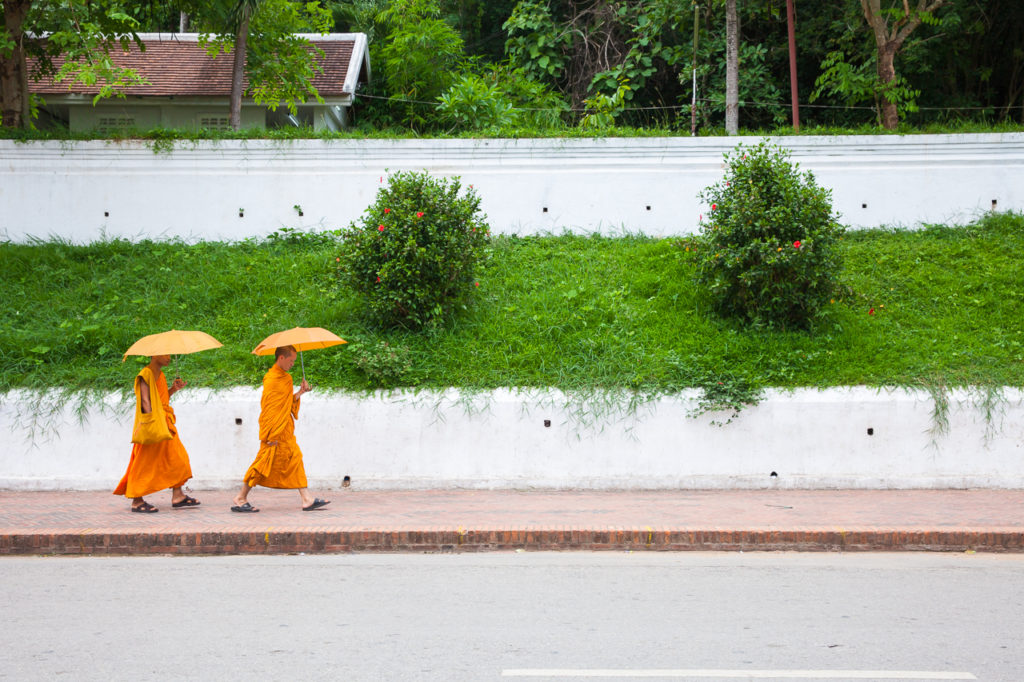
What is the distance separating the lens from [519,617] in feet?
16.2

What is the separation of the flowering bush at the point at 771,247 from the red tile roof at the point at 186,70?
1162 centimetres

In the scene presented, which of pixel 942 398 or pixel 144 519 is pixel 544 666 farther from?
pixel 942 398

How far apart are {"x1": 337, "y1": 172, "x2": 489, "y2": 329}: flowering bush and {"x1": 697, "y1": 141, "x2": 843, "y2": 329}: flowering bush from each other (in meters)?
2.90

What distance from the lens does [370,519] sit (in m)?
7.19

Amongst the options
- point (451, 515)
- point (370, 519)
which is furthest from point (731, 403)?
point (370, 519)

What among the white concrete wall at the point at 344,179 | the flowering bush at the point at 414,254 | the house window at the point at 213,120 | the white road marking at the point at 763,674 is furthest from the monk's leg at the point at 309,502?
the house window at the point at 213,120

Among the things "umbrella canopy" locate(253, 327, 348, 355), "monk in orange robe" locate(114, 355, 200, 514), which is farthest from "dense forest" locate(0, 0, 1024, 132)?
"monk in orange robe" locate(114, 355, 200, 514)

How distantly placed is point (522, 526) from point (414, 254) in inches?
146

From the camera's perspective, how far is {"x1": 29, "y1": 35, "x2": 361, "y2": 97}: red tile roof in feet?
60.7

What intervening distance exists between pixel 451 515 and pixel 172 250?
7.17 m

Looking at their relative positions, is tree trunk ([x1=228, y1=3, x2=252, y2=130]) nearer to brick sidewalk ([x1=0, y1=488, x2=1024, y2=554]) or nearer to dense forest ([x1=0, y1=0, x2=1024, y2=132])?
dense forest ([x1=0, y1=0, x2=1024, y2=132])

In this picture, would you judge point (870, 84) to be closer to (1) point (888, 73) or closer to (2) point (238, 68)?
(1) point (888, 73)

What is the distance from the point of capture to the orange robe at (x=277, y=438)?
7320 millimetres

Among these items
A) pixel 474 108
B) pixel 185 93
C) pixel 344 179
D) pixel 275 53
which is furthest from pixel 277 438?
pixel 185 93
